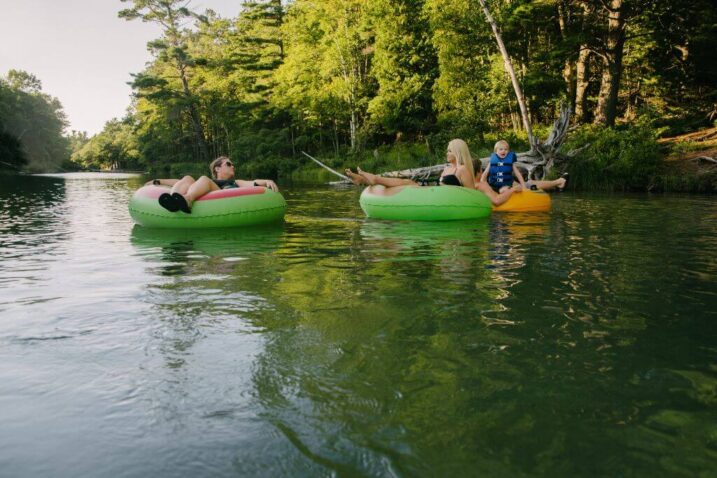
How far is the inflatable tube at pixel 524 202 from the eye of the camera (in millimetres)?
9773

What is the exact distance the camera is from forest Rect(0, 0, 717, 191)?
17438 mm

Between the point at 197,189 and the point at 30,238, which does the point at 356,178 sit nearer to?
the point at 197,189

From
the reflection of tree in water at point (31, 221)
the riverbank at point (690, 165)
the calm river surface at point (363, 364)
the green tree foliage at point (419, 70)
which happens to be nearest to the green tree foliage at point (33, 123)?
the green tree foliage at point (419, 70)

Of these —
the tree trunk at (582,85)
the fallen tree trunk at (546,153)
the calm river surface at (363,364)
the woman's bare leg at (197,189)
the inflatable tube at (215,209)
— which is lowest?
the calm river surface at (363,364)

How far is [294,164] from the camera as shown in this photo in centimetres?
3228

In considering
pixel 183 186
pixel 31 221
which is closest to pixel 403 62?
pixel 31 221

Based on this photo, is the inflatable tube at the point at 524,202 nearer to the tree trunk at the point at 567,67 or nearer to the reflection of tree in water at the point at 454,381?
the reflection of tree in water at the point at 454,381

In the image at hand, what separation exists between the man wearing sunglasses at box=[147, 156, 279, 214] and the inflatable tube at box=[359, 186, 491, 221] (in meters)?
1.75

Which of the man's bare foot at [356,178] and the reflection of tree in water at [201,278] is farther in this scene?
the man's bare foot at [356,178]

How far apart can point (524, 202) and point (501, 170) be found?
85 centimetres

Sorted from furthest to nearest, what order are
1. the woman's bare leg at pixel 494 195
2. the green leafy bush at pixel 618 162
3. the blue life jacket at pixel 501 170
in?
the green leafy bush at pixel 618 162 → the blue life jacket at pixel 501 170 → the woman's bare leg at pixel 494 195

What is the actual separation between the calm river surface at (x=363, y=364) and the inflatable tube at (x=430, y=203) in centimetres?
267

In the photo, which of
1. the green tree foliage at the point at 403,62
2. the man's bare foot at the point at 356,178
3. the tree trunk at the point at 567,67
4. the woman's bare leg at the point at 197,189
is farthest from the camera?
the green tree foliage at the point at 403,62

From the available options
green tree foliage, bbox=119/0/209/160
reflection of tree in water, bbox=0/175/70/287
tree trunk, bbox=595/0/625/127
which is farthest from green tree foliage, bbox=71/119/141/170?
tree trunk, bbox=595/0/625/127
